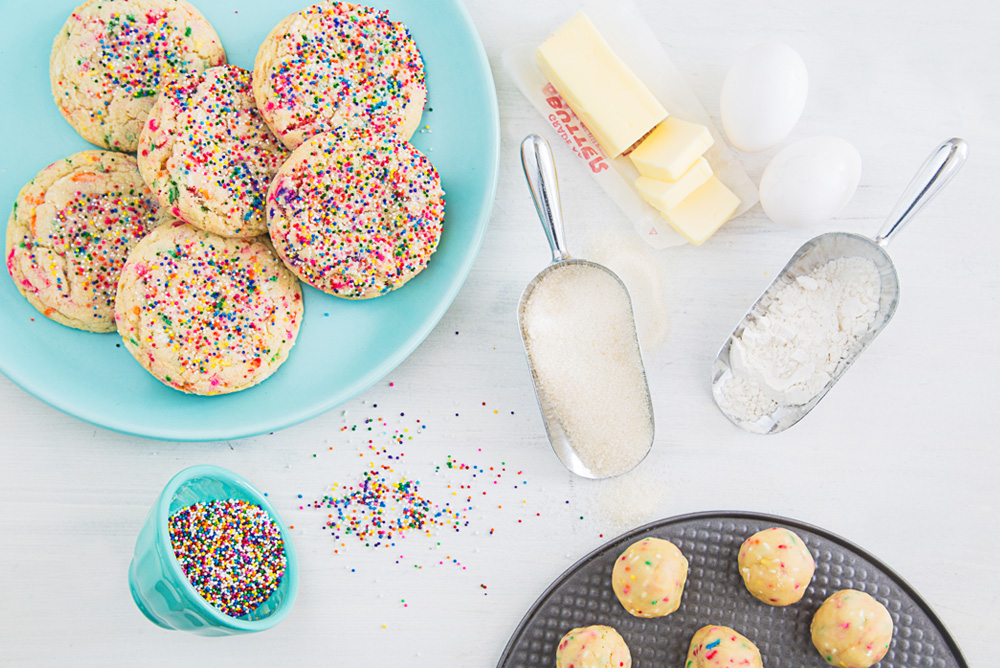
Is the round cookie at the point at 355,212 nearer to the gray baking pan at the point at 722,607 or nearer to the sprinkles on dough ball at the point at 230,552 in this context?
the sprinkles on dough ball at the point at 230,552

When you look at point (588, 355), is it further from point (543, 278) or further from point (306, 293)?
point (306, 293)

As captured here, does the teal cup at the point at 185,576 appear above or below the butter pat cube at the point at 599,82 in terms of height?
below

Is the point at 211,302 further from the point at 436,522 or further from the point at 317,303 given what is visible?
the point at 436,522

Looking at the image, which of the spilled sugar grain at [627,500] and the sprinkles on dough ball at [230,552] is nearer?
the sprinkles on dough ball at [230,552]

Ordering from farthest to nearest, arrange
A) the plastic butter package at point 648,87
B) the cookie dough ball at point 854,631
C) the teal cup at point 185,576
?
Answer: 1. the plastic butter package at point 648,87
2. the cookie dough ball at point 854,631
3. the teal cup at point 185,576

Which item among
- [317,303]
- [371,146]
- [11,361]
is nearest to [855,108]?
[371,146]

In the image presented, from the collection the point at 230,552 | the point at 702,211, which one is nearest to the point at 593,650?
the point at 230,552

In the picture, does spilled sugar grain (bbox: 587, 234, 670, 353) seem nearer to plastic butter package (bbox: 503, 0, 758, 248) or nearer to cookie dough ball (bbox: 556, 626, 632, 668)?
plastic butter package (bbox: 503, 0, 758, 248)

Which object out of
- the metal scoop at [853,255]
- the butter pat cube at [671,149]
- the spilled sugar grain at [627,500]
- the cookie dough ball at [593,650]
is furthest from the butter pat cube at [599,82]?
the cookie dough ball at [593,650]
